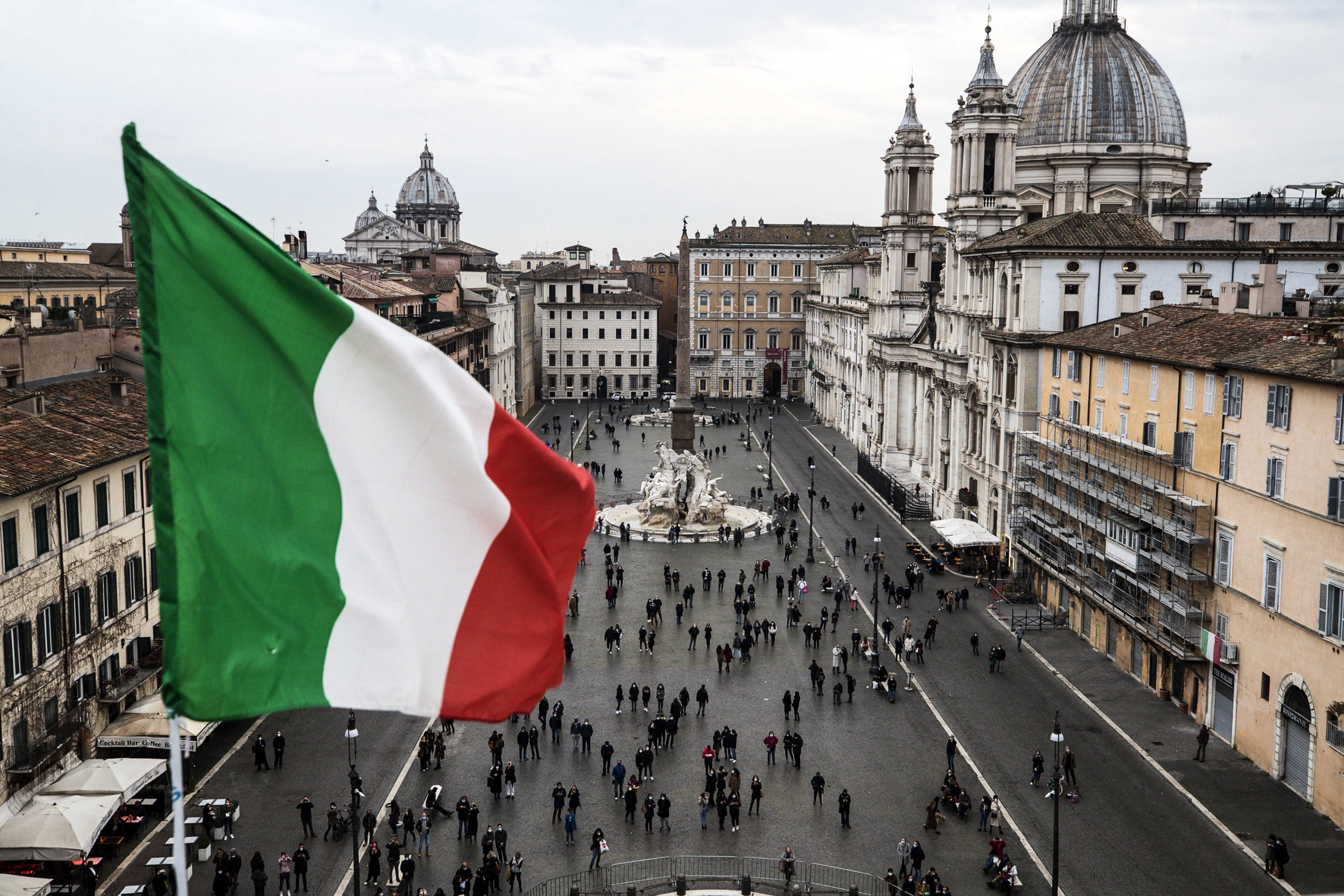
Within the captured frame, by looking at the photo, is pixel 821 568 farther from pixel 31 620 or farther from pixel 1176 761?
pixel 31 620

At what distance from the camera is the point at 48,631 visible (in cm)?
2798

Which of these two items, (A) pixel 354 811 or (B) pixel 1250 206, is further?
(B) pixel 1250 206

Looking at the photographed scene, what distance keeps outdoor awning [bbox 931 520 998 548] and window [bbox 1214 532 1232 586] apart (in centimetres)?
1830

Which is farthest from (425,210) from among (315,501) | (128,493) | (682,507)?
(315,501)

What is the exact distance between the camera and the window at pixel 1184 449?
117 feet

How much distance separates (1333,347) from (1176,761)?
10807 millimetres

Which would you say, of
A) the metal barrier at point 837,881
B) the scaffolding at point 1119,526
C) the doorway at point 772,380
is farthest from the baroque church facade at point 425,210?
the metal barrier at point 837,881

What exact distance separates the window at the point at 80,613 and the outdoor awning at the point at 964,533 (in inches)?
1330

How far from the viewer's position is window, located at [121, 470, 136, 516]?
3206cm

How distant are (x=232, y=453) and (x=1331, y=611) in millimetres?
26729

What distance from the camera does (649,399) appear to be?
4838 inches

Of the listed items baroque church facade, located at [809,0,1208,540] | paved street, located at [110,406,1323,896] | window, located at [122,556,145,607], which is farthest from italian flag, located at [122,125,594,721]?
baroque church facade, located at [809,0,1208,540]

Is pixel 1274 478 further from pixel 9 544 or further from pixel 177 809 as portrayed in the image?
pixel 177 809

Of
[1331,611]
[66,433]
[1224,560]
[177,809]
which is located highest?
[66,433]
